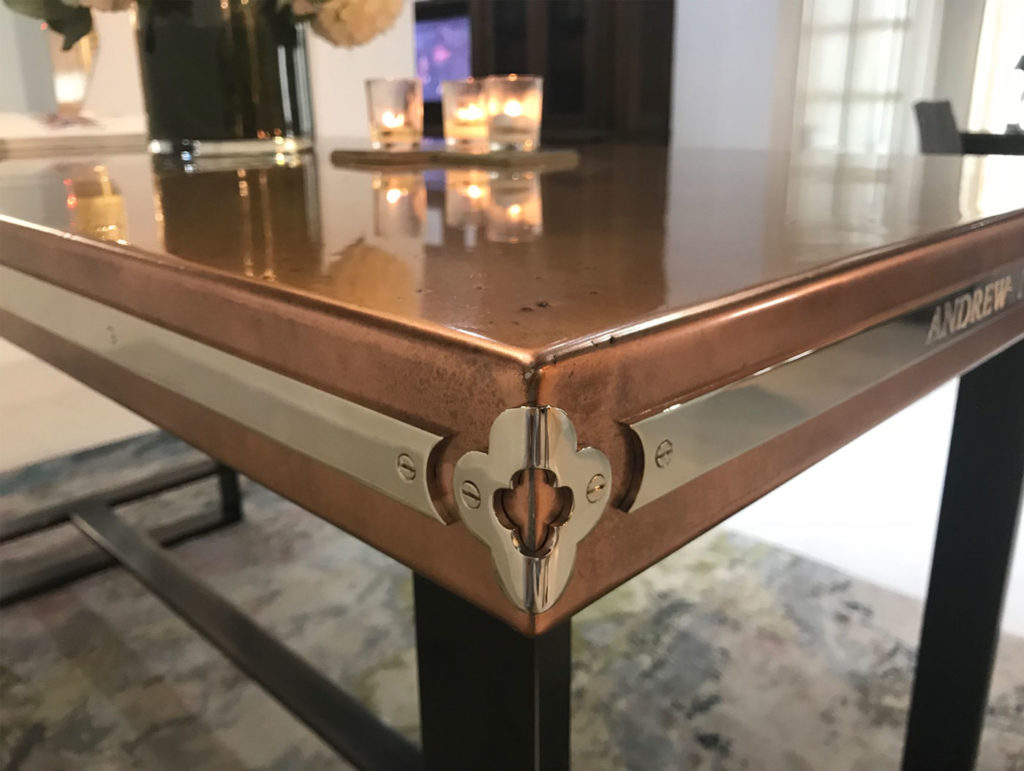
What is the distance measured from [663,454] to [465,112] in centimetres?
77

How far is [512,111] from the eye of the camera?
0.89 m

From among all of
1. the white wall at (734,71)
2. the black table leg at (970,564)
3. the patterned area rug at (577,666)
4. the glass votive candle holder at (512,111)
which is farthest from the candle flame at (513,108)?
the white wall at (734,71)

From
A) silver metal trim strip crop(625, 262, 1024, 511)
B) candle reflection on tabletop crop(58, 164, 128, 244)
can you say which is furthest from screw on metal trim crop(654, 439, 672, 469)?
candle reflection on tabletop crop(58, 164, 128, 244)

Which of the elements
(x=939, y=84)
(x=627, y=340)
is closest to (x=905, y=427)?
(x=627, y=340)

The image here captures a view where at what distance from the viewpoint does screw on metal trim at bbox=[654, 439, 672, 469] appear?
243mm

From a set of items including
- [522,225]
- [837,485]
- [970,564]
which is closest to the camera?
[522,225]

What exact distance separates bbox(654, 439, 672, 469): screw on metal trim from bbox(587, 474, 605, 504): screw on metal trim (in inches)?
0.9

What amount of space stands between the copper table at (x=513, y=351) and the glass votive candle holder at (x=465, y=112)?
445 millimetres

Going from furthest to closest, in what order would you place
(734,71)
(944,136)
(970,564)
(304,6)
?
(734,71), (944,136), (304,6), (970,564)

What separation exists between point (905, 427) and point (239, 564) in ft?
4.89

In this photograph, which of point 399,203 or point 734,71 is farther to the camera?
point 734,71

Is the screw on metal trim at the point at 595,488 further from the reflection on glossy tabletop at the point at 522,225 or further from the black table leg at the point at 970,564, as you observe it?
the black table leg at the point at 970,564

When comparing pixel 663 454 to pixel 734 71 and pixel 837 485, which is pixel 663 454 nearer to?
pixel 837 485

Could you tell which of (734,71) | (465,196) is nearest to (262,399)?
(465,196)
